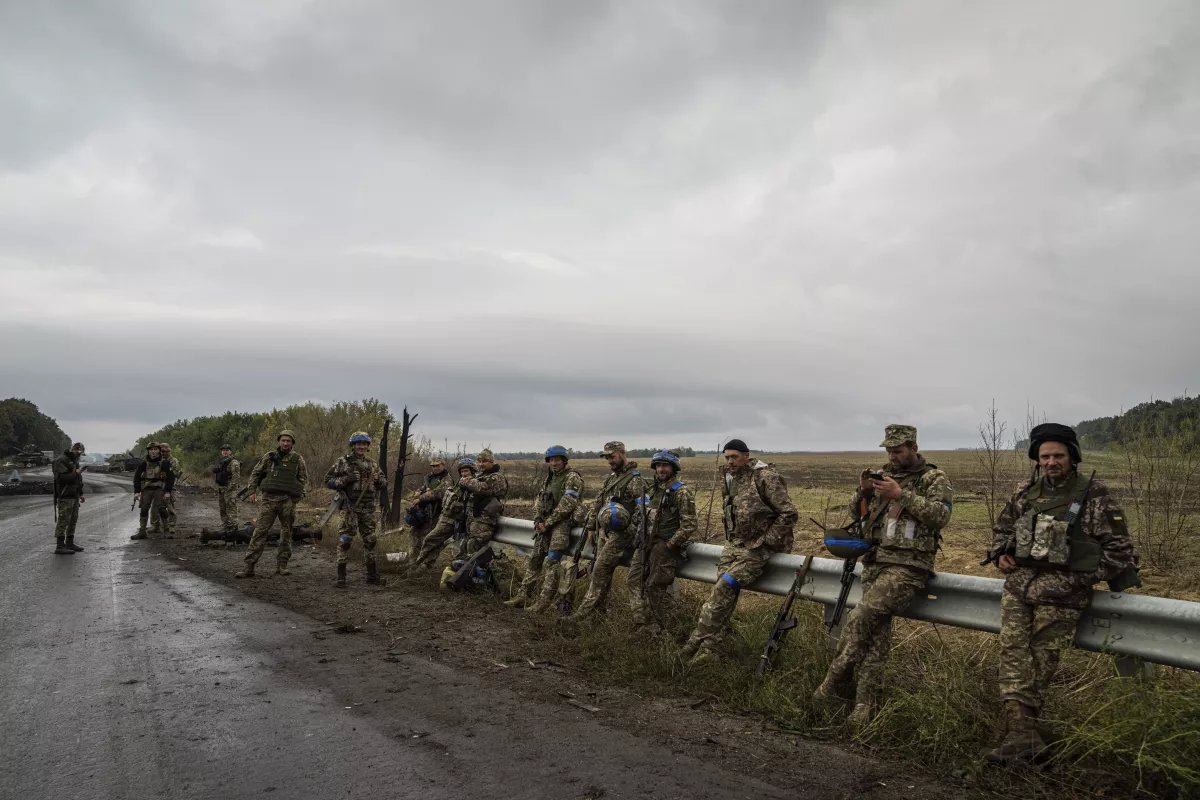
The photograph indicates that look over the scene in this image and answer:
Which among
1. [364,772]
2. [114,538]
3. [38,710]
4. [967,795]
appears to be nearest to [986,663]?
[967,795]

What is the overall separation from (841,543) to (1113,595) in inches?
64.4

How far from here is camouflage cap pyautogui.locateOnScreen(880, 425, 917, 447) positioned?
17.3 feet

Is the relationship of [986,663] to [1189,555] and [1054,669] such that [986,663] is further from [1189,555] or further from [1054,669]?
[1189,555]

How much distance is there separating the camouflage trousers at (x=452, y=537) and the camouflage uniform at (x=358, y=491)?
0.80m

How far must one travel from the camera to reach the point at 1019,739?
4.03 metres

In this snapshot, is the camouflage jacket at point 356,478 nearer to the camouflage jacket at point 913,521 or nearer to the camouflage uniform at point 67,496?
the camouflage uniform at point 67,496

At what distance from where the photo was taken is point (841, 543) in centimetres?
523

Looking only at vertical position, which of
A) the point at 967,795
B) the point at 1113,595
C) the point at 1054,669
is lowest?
the point at 967,795

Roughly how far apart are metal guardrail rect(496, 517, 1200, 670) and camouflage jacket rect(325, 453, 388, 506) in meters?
5.99

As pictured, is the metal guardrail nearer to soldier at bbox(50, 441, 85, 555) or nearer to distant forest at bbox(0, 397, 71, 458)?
soldier at bbox(50, 441, 85, 555)

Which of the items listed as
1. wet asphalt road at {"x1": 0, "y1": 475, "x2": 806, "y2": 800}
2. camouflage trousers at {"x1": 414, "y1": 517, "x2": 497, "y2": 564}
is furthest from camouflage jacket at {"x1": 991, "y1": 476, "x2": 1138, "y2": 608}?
camouflage trousers at {"x1": 414, "y1": 517, "x2": 497, "y2": 564}

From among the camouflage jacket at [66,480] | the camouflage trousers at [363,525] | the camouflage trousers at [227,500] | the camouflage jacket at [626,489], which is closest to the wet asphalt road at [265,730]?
the camouflage jacket at [626,489]

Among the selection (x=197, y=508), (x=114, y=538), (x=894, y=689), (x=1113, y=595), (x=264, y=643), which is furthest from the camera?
(x=197, y=508)

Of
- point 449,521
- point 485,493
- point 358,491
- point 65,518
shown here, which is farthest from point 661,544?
point 65,518
